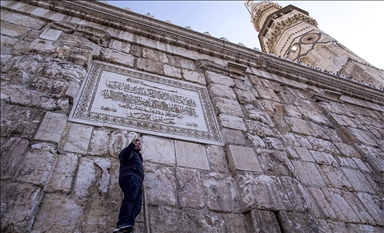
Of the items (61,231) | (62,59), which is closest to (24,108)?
(62,59)

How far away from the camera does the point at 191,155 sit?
105 inches

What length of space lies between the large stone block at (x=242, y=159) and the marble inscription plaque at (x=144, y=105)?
228 millimetres

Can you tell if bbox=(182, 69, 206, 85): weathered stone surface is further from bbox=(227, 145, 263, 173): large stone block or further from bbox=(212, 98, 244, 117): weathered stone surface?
bbox=(227, 145, 263, 173): large stone block

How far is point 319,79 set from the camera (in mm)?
5816

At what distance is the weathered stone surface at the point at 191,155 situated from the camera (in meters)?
2.58

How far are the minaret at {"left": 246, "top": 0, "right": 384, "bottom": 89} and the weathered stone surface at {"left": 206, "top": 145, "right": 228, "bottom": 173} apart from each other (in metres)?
6.88

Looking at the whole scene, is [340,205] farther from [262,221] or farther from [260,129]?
[262,221]

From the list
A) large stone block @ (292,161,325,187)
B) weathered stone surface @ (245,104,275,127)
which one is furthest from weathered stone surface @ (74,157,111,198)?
large stone block @ (292,161,325,187)

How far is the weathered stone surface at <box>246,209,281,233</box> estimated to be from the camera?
214 cm

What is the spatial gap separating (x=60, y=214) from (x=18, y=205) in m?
0.29

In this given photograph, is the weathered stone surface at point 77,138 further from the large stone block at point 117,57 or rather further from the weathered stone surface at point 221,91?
the weathered stone surface at point 221,91

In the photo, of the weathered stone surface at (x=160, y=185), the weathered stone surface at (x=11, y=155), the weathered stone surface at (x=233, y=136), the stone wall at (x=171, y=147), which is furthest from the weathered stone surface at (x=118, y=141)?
the weathered stone surface at (x=233, y=136)

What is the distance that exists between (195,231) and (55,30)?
3.34 meters

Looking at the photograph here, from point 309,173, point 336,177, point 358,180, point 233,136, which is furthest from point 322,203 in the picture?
point 233,136
